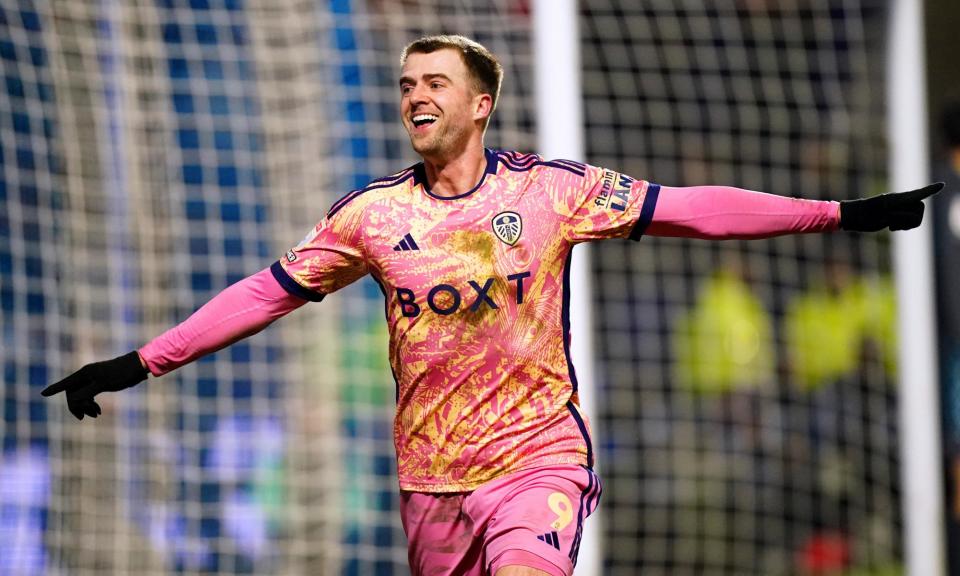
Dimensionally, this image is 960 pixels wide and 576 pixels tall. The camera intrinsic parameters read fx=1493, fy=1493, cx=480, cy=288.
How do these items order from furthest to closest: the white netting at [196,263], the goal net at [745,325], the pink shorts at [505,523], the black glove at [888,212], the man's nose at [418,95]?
the goal net at [745,325]
the white netting at [196,263]
the man's nose at [418,95]
the black glove at [888,212]
the pink shorts at [505,523]

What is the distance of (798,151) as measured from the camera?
28.3ft

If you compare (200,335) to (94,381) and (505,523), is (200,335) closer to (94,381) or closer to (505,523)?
(94,381)

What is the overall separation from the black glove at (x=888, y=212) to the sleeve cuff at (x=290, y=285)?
4.73ft

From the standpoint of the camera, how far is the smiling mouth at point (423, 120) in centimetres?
398

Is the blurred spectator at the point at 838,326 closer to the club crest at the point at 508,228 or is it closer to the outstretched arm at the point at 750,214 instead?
the outstretched arm at the point at 750,214

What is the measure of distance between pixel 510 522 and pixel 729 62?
492 cm

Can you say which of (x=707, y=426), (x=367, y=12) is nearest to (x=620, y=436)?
(x=707, y=426)

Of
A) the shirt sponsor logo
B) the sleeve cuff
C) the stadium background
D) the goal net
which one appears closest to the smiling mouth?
the shirt sponsor logo

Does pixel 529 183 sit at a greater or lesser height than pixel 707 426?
greater

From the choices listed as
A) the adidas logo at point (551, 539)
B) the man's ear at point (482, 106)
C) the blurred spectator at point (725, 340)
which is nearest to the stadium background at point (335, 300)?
the blurred spectator at point (725, 340)

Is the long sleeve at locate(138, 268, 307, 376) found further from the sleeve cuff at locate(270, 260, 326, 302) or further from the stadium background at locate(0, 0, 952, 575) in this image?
the stadium background at locate(0, 0, 952, 575)

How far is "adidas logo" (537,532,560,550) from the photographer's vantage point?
3.78m

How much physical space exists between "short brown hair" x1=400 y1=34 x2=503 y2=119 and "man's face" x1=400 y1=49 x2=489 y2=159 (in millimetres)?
16

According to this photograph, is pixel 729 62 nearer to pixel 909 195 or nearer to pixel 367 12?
pixel 367 12
